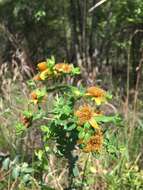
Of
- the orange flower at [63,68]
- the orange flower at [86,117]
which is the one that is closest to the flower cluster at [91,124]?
the orange flower at [86,117]

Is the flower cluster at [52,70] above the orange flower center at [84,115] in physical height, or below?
above

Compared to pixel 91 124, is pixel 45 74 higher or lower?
higher

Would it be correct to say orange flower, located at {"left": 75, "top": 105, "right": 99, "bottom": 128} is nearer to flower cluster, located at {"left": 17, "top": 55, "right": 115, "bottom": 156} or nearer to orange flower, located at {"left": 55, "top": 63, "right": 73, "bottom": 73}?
flower cluster, located at {"left": 17, "top": 55, "right": 115, "bottom": 156}

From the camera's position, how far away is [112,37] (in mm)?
6492

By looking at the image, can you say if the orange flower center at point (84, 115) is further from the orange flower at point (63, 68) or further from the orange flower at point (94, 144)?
the orange flower at point (63, 68)

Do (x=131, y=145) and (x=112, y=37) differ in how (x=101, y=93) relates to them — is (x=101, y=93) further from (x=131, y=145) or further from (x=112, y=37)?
(x=112, y=37)

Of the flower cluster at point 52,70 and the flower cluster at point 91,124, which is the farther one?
the flower cluster at point 52,70

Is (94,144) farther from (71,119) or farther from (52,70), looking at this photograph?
(52,70)

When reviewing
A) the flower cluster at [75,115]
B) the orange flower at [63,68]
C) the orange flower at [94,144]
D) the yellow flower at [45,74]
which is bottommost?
the orange flower at [94,144]

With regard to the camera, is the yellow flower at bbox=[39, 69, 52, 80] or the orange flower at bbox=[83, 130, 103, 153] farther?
the yellow flower at bbox=[39, 69, 52, 80]

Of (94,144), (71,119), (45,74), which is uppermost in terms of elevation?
Result: (45,74)

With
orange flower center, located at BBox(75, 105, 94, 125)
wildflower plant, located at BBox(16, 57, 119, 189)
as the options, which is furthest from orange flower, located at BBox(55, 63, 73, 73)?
orange flower center, located at BBox(75, 105, 94, 125)

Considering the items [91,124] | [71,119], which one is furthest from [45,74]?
[91,124]

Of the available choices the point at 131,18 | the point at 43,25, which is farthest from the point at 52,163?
the point at 43,25
